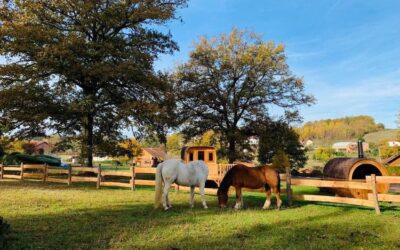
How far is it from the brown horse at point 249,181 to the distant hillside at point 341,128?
144128 mm

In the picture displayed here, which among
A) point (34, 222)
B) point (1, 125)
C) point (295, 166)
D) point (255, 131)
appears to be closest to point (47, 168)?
point (1, 125)

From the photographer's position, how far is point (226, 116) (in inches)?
1182

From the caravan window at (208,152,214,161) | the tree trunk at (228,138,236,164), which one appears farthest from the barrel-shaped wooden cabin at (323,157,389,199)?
the tree trunk at (228,138,236,164)

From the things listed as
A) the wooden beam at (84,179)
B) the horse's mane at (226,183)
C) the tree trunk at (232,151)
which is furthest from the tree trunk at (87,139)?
the horse's mane at (226,183)

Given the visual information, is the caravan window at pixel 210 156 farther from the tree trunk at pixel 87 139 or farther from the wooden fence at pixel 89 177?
the tree trunk at pixel 87 139

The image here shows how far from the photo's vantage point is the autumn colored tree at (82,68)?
1898 centimetres

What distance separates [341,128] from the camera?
Answer: 158 meters

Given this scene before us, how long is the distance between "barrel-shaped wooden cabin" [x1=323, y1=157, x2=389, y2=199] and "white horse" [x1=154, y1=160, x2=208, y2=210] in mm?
5656

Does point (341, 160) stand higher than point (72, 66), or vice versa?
point (72, 66)

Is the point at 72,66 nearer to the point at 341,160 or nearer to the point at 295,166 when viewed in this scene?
the point at 341,160

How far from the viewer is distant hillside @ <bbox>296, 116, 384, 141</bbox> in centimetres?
15312

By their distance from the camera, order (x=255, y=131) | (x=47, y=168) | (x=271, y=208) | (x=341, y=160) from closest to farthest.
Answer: (x=271, y=208)
(x=341, y=160)
(x=47, y=168)
(x=255, y=131)

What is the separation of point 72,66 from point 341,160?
49.8 ft

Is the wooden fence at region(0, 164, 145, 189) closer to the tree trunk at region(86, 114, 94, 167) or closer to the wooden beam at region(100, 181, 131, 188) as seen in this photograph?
the wooden beam at region(100, 181, 131, 188)
